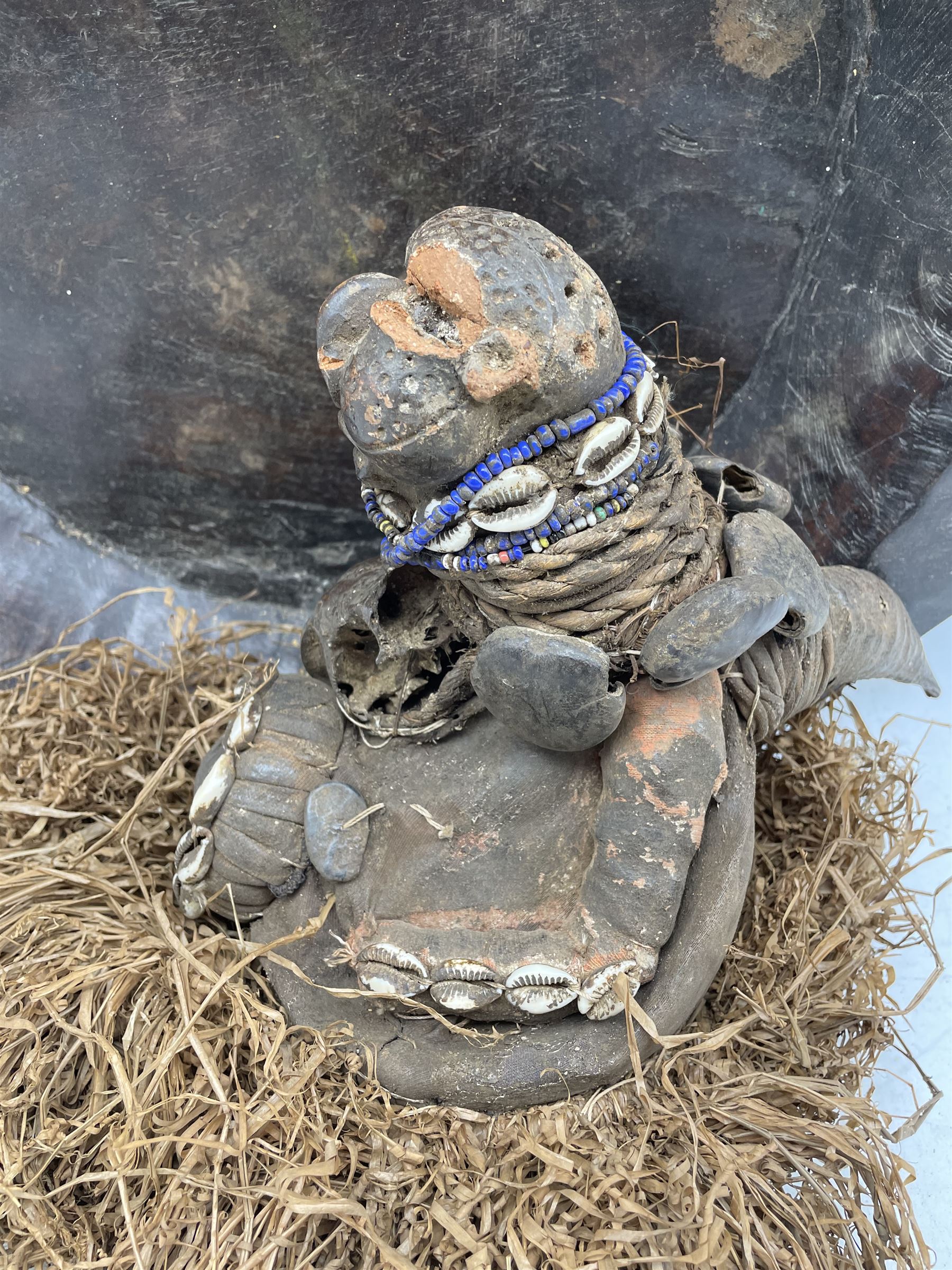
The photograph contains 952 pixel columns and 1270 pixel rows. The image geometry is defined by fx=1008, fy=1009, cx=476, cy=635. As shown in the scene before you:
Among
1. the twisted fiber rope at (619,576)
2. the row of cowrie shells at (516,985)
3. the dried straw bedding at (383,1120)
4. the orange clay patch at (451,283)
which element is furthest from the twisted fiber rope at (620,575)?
the dried straw bedding at (383,1120)

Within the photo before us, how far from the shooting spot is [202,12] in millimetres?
1261

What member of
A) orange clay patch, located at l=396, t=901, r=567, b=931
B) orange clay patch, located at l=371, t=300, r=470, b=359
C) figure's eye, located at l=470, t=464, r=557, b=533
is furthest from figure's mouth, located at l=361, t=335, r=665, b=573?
orange clay patch, located at l=396, t=901, r=567, b=931

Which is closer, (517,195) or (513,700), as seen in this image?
(513,700)

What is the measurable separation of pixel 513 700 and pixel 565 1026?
1.17 ft

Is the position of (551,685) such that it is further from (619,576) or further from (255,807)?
(255,807)

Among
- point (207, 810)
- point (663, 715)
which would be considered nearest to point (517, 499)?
point (663, 715)

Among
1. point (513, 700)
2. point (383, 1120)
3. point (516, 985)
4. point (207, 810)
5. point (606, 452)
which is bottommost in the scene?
point (383, 1120)

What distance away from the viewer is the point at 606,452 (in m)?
0.94

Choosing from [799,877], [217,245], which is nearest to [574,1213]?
[799,877]

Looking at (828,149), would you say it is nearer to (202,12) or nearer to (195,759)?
(202,12)

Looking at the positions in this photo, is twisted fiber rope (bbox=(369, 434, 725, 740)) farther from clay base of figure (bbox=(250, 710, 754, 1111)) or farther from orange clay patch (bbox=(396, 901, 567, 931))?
orange clay patch (bbox=(396, 901, 567, 931))

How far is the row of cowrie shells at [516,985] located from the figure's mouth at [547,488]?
402 mm

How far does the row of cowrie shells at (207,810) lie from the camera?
1.15m

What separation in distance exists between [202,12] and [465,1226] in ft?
4.69
